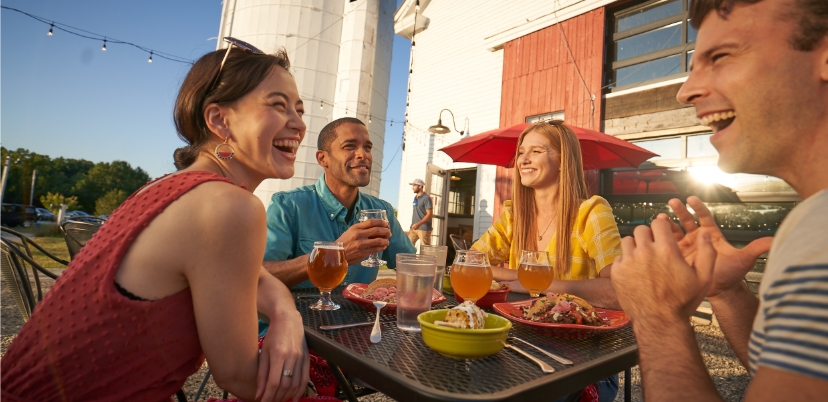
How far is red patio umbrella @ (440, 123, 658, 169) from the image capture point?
16.9 ft

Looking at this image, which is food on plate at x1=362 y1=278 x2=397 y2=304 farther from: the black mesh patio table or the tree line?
the tree line

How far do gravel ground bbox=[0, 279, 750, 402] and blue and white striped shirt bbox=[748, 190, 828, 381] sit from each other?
276cm

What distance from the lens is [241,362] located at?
104cm

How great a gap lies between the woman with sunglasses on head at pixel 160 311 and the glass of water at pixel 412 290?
1.25 feet

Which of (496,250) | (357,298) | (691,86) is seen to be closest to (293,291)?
(357,298)

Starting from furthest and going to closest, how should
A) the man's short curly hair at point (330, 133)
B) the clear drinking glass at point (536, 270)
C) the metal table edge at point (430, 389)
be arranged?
the man's short curly hair at point (330, 133) < the clear drinking glass at point (536, 270) < the metal table edge at point (430, 389)

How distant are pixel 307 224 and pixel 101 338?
172cm

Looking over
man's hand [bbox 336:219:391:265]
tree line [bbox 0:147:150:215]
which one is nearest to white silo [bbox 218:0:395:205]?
man's hand [bbox 336:219:391:265]

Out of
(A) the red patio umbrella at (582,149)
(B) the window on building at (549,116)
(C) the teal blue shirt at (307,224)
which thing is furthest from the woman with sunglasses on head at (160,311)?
(B) the window on building at (549,116)

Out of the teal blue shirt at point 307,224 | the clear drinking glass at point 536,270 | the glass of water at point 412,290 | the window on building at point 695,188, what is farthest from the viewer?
the window on building at point 695,188

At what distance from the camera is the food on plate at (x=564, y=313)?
1395 mm

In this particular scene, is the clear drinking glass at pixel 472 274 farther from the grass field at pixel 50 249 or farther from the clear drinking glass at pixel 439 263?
the grass field at pixel 50 249

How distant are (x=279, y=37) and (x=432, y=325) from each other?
14619mm

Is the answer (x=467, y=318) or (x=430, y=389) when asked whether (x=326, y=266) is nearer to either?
(x=467, y=318)
